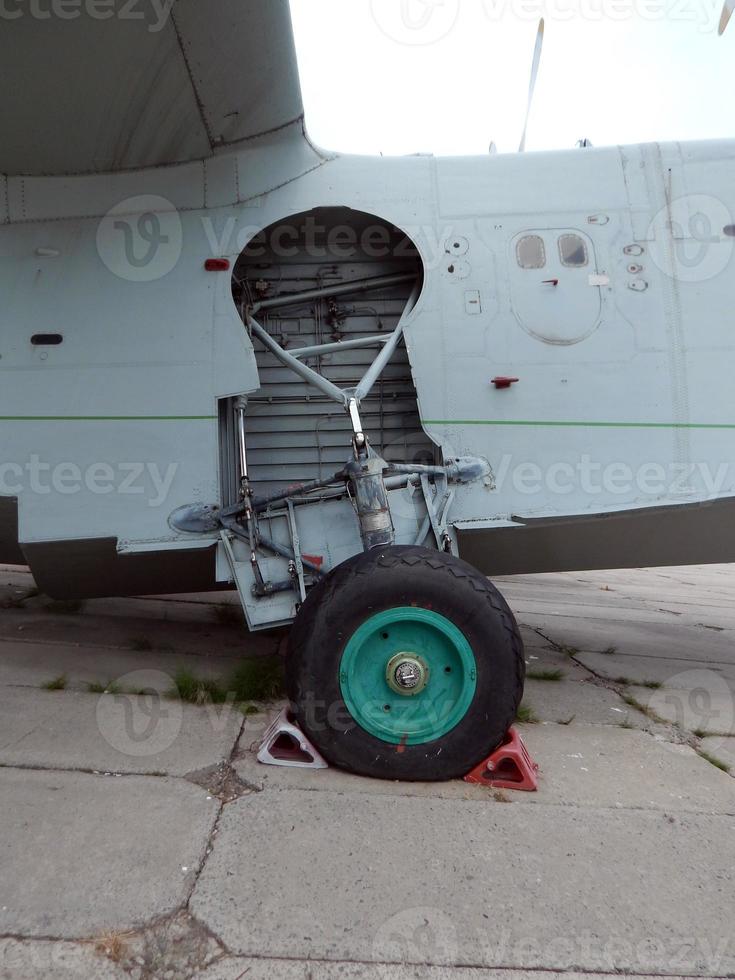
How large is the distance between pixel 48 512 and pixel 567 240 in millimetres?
3027

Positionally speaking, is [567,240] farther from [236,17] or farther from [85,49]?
[85,49]

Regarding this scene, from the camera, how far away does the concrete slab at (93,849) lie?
1597mm

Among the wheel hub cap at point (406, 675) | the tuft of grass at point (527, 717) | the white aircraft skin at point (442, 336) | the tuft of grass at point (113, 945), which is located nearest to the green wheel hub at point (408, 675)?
the wheel hub cap at point (406, 675)

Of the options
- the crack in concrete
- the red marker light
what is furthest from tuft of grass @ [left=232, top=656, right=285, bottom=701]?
the red marker light

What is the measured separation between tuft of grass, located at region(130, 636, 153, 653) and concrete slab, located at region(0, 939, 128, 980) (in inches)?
101

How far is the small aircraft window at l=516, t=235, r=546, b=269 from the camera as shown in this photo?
325 centimetres

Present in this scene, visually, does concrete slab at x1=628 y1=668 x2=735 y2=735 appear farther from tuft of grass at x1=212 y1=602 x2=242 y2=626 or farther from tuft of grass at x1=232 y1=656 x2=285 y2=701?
tuft of grass at x1=212 y1=602 x2=242 y2=626

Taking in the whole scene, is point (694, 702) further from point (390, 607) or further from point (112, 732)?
point (112, 732)

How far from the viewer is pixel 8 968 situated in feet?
4.65

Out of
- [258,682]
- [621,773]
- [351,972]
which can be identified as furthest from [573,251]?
[351,972]

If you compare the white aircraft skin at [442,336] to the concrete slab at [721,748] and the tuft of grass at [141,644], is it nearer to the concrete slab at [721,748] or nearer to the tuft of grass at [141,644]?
the tuft of grass at [141,644]

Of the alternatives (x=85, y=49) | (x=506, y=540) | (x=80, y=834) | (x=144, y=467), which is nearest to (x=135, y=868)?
(x=80, y=834)

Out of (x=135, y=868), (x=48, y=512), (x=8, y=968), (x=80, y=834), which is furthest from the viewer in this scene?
(x=48, y=512)

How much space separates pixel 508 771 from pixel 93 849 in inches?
60.2
